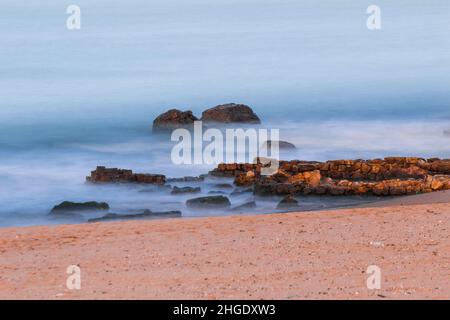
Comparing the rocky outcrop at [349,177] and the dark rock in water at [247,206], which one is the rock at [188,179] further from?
the dark rock in water at [247,206]

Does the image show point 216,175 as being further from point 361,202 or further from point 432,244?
point 432,244

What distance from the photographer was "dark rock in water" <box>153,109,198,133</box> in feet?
73.4

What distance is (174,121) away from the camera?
22750mm

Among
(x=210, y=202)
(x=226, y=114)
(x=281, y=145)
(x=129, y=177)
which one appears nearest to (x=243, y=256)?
(x=210, y=202)

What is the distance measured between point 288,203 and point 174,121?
823cm

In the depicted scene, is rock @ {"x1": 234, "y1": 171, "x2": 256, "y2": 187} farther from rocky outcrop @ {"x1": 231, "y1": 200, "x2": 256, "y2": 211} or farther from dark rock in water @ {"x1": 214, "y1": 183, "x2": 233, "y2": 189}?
rocky outcrop @ {"x1": 231, "y1": 200, "x2": 256, "y2": 211}

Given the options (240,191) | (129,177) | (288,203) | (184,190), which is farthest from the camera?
(129,177)

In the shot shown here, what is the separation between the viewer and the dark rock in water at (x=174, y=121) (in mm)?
22359

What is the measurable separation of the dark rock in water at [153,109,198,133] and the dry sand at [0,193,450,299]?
33.5 feet

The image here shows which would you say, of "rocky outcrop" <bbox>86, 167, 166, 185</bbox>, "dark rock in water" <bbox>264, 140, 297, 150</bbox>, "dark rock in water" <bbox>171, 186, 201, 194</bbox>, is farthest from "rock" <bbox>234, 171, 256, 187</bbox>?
"dark rock in water" <bbox>264, 140, 297, 150</bbox>

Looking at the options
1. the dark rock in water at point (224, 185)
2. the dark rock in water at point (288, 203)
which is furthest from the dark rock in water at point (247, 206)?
the dark rock in water at point (224, 185)

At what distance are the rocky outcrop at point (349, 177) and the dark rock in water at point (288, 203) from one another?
0.47m

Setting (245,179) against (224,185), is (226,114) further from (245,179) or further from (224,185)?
(245,179)
